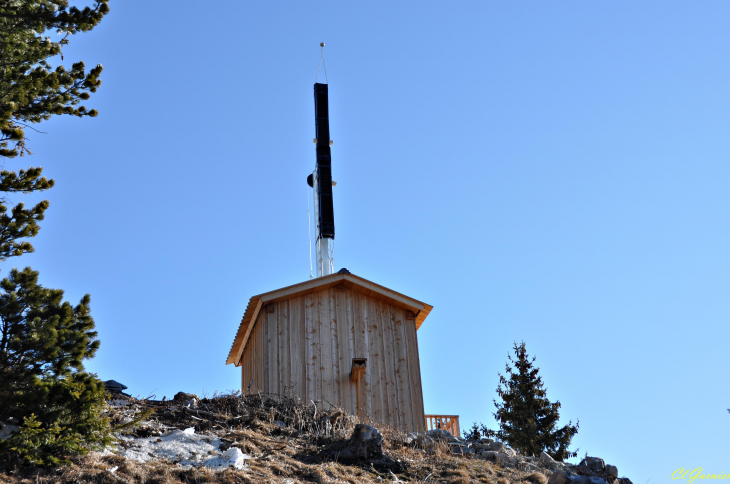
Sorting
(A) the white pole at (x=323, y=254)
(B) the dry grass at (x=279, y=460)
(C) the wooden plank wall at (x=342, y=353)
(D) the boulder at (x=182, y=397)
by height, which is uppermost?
(A) the white pole at (x=323, y=254)

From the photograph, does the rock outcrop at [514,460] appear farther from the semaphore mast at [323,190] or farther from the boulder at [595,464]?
the semaphore mast at [323,190]

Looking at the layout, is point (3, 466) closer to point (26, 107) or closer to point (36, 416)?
point (36, 416)

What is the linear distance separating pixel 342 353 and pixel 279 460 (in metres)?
5.87

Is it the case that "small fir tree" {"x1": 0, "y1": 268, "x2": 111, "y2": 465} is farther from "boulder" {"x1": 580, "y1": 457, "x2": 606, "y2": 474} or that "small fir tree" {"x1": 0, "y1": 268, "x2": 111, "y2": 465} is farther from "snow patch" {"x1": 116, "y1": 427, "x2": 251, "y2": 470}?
"boulder" {"x1": 580, "y1": 457, "x2": 606, "y2": 474}

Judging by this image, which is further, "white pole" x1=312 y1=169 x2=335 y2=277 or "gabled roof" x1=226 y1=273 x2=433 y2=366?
"white pole" x1=312 y1=169 x2=335 y2=277

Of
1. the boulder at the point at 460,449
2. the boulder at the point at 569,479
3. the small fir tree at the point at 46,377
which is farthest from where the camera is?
the boulder at the point at 460,449

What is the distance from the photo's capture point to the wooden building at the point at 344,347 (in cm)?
1345

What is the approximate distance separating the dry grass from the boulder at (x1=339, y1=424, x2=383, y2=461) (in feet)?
0.41

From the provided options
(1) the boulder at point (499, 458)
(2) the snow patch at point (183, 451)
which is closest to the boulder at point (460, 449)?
(1) the boulder at point (499, 458)

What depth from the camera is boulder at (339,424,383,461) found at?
8.52 m

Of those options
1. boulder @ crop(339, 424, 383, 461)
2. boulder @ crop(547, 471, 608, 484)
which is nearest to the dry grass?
boulder @ crop(339, 424, 383, 461)

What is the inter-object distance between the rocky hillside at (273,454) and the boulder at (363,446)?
0.04 ft

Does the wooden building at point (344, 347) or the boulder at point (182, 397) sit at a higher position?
the wooden building at point (344, 347)

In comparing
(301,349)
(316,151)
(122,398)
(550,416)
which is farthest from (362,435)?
(550,416)
